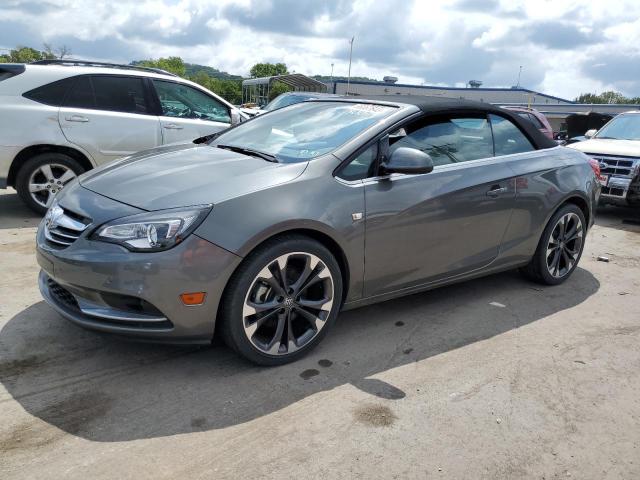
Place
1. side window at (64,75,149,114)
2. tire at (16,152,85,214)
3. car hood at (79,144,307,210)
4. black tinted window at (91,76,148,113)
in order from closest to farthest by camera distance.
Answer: car hood at (79,144,307,210)
tire at (16,152,85,214)
side window at (64,75,149,114)
black tinted window at (91,76,148,113)

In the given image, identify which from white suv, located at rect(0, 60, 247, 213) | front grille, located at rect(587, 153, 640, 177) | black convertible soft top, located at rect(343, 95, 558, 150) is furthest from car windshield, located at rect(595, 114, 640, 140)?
white suv, located at rect(0, 60, 247, 213)

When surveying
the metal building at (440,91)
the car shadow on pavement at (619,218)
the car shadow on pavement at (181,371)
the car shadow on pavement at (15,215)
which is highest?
the metal building at (440,91)

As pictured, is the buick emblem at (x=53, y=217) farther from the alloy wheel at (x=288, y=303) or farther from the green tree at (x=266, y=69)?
the green tree at (x=266, y=69)

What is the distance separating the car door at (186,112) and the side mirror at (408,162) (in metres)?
4.04

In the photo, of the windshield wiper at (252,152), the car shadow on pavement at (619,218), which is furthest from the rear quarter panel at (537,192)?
the car shadow on pavement at (619,218)

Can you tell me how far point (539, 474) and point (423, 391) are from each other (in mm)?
739

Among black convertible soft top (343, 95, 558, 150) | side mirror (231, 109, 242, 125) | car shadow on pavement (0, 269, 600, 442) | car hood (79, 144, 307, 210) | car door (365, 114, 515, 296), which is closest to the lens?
car shadow on pavement (0, 269, 600, 442)

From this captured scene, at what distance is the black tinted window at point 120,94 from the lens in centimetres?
634

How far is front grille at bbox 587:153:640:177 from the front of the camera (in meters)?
8.09

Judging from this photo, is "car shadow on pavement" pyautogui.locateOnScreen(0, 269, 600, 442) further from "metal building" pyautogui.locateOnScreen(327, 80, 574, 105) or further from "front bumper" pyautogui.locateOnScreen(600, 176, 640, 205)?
"metal building" pyautogui.locateOnScreen(327, 80, 574, 105)

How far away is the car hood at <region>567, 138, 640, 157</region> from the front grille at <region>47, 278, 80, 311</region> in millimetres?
8106

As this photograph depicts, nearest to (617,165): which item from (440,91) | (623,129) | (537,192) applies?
(623,129)

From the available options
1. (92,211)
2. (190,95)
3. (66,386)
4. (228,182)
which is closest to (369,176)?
(228,182)

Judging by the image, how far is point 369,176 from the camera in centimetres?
337
